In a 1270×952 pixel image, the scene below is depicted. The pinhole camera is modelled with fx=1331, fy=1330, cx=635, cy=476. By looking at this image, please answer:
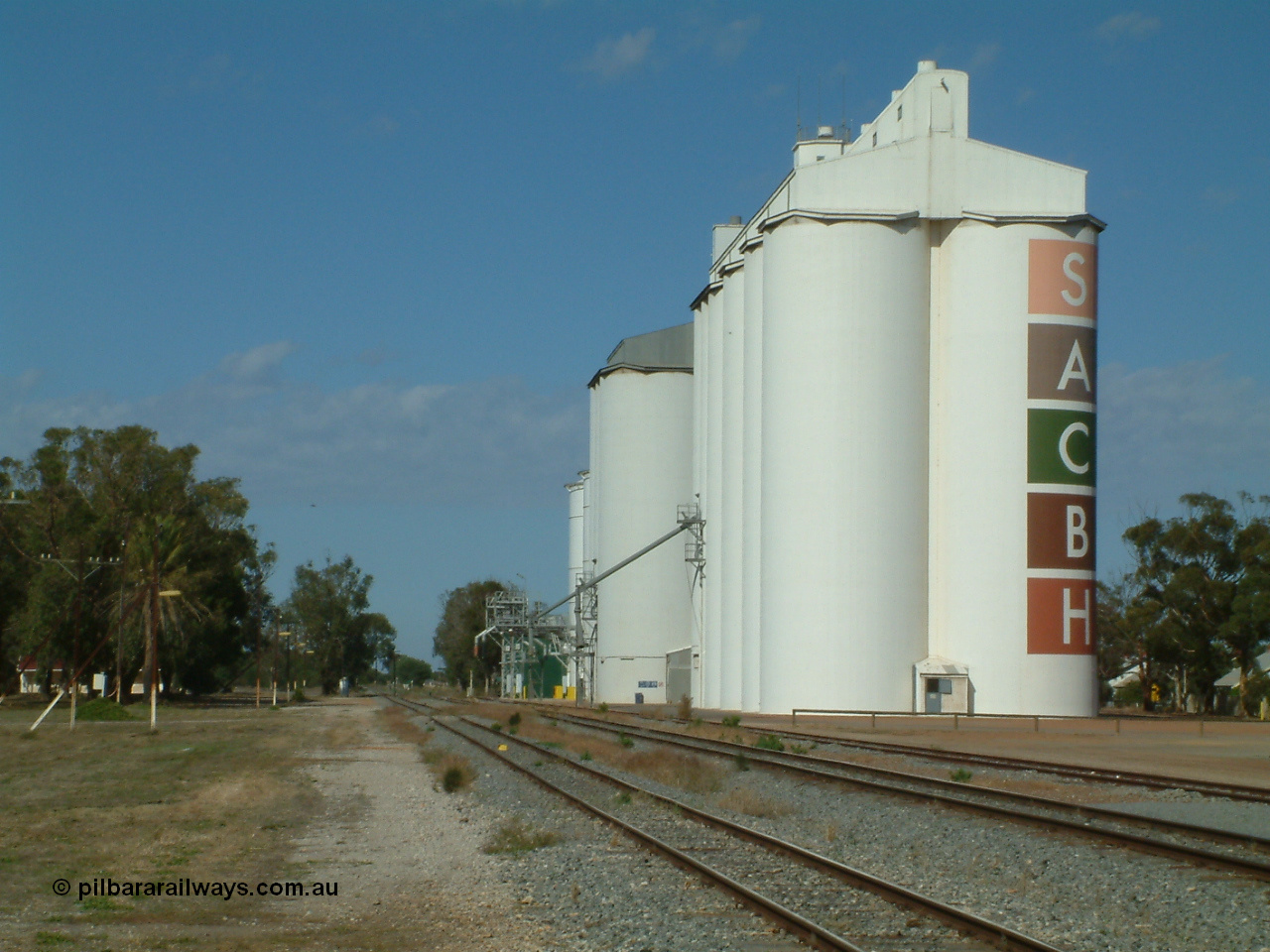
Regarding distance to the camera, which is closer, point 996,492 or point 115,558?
point 996,492

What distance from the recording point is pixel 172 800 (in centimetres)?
2033

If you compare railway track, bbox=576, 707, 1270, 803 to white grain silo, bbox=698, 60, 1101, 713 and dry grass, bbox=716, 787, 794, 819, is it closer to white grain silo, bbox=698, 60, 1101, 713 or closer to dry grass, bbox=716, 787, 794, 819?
dry grass, bbox=716, 787, 794, 819

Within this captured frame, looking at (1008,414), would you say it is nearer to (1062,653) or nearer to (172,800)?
(1062,653)

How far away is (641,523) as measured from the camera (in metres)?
81.0

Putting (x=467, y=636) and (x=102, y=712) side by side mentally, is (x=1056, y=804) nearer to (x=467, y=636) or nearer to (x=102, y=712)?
(x=102, y=712)

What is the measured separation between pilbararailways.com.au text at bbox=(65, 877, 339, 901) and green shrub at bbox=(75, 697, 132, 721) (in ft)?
135

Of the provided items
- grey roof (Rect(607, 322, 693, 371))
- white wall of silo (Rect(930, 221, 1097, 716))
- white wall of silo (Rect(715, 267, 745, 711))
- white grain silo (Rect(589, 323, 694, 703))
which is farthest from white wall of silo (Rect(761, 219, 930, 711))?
grey roof (Rect(607, 322, 693, 371))

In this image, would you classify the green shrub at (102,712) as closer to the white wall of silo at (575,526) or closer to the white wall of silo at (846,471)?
the white wall of silo at (846,471)

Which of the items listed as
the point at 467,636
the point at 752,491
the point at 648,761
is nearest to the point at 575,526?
the point at 467,636

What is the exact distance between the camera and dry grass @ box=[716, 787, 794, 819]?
1802 cm

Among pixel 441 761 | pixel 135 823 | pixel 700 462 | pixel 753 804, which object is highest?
pixel 700 462

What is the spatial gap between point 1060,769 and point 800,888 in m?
14.1

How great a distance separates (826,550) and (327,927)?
40.7m

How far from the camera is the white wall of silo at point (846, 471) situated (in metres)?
49.9
